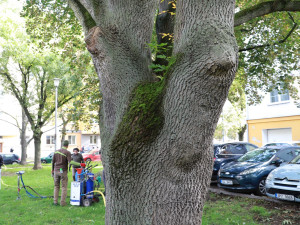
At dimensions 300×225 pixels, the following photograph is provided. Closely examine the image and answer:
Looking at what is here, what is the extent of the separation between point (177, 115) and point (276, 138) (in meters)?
23.3

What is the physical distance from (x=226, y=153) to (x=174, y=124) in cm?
1039

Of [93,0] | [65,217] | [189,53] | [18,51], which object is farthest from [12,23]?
[189,53]

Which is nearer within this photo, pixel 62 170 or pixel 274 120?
pixel 62 170

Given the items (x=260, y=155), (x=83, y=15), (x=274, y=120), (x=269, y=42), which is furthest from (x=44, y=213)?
(x=274, y=120)

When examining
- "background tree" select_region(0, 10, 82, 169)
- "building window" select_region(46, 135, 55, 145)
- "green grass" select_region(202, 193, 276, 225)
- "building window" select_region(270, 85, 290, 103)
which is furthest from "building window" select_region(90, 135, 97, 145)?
"green grass" select_region(202, 193, 276, 225)

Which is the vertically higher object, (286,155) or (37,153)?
(286,155)

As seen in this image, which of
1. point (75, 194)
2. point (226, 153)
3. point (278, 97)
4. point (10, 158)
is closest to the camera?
point (75, 194)

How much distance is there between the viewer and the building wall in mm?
21842

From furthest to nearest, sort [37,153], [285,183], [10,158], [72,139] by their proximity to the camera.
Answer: [72,139] < [10,158] < [37,153] < [285,183]

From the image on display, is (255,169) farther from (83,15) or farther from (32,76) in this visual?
(32,76)

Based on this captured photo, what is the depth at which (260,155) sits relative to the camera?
1057 cm

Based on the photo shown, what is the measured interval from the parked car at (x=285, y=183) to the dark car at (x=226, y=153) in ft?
13.1

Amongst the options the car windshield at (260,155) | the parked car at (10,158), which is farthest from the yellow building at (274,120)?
the parked car at (10,158)

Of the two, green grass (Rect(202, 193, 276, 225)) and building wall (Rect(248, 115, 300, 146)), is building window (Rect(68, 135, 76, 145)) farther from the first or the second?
green grass (Rect(202, 193, 276, 225))
